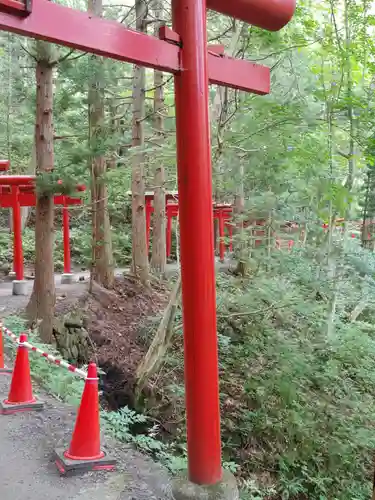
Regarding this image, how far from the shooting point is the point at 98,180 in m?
12.2

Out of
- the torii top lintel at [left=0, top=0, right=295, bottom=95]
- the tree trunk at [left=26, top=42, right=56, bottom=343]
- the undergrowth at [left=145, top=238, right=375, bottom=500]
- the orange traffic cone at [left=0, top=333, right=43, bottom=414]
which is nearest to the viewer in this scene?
the torii top lintel at [left=0, top=0, right=295, bottom=95]

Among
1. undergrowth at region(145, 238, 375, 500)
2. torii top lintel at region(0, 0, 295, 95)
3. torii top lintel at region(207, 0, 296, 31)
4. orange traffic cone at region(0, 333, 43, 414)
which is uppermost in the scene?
torii top lintel at region(207, 0, 296, 31)

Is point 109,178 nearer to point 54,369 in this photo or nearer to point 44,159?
point 44,159

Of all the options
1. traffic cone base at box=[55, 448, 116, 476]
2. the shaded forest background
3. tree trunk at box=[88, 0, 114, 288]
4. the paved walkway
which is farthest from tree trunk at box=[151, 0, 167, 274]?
traffic cone base at box=[55, 448, 116, 476]

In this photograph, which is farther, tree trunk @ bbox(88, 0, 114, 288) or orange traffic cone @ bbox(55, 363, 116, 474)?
tree trunk @ bbox(88, 0, 114, 288)

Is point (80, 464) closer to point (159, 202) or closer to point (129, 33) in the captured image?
point (129, 33)

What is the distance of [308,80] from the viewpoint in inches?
402

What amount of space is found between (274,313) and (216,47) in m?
5.86

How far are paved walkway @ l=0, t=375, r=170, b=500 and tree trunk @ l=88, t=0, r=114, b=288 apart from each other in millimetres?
5576

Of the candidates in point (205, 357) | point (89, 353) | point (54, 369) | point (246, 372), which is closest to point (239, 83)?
point (205, 357)

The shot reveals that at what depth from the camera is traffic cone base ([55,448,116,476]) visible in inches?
150

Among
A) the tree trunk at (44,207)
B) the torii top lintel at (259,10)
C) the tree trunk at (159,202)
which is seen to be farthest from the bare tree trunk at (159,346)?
Result: the tree trunk at (159,202)

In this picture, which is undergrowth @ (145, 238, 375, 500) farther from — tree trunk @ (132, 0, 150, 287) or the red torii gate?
tree trunk @ (132, 0, 150, 287)

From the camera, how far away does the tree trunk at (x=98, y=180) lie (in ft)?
30.9
